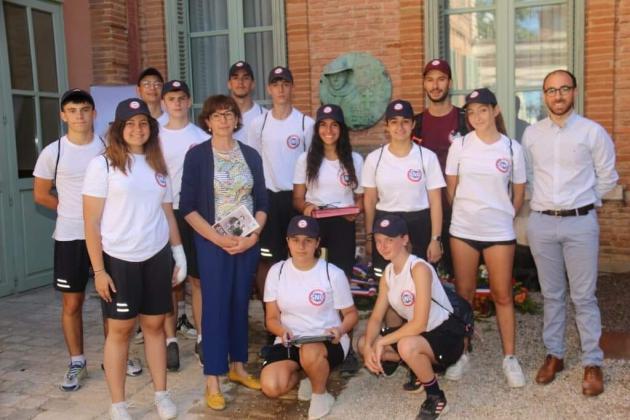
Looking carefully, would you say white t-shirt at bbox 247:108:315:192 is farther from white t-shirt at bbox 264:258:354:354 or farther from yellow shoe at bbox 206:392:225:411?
yellow shoe at bbox 206:392:225:411

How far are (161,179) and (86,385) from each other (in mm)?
1713

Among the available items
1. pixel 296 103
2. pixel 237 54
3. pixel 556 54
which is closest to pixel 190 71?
pixel 237 54

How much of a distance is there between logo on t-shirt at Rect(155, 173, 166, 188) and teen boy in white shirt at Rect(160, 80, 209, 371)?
0.86 metres

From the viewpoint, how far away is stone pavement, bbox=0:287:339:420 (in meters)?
4.17

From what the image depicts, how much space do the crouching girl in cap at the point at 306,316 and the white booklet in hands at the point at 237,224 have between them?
0.80ft

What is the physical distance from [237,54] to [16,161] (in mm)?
2853

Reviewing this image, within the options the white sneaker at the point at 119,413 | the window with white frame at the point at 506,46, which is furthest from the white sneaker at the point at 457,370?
the window with white frame at the point at 506,46

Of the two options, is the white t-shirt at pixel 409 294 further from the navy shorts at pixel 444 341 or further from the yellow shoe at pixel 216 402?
the yellow shoe at pixel 216 402

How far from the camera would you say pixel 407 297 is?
4.04 meters

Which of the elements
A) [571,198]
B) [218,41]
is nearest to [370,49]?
[218,41]

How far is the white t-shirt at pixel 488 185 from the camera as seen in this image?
4.19 m

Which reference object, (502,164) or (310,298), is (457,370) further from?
(502,164)

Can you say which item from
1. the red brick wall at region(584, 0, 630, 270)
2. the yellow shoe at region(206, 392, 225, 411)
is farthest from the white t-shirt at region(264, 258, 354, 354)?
the red brick wall at region(584, 0, 630, 270)

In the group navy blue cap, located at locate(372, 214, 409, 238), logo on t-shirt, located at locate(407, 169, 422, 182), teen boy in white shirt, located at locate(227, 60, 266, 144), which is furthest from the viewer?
teen boy in white shirt, located at locate(227, 60, 266, 144)
